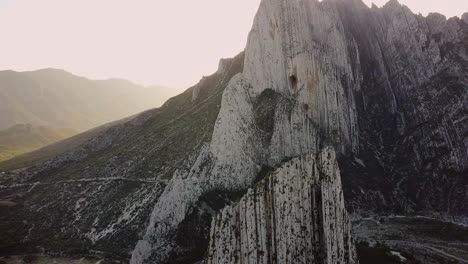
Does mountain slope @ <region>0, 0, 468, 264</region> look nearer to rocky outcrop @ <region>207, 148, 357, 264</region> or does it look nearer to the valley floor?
the valley floor

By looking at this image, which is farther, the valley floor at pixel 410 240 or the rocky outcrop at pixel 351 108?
the rocky outcrop at pixel 351 108

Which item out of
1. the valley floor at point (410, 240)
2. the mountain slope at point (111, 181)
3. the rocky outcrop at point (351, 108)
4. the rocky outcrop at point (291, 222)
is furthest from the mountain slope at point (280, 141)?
the rocky outcrop at point (291, 222)

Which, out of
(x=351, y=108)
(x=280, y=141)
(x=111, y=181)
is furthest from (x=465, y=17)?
(x=111, y=181)

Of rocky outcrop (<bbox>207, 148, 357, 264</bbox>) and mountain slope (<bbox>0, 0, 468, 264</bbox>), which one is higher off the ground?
mountain slope (<bbox>0, 0, 468, 264</bbox>)

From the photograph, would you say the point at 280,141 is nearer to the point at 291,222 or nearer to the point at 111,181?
the point at 111,181

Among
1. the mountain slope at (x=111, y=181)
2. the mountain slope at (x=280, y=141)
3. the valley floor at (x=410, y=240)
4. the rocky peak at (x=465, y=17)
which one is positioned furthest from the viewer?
the rocky peak at (x=465, y=17)

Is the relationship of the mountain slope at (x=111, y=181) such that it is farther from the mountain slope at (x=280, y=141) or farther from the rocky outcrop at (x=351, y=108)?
the rocky outcrop at (x=351, y=108)

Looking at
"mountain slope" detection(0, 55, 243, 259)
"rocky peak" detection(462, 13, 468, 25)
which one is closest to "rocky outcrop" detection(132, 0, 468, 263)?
"rocky peak" detection(462, 13, 468, 25)

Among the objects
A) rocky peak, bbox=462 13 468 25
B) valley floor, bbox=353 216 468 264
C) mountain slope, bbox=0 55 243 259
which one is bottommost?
valley floor, bbox=353 216 468 264
